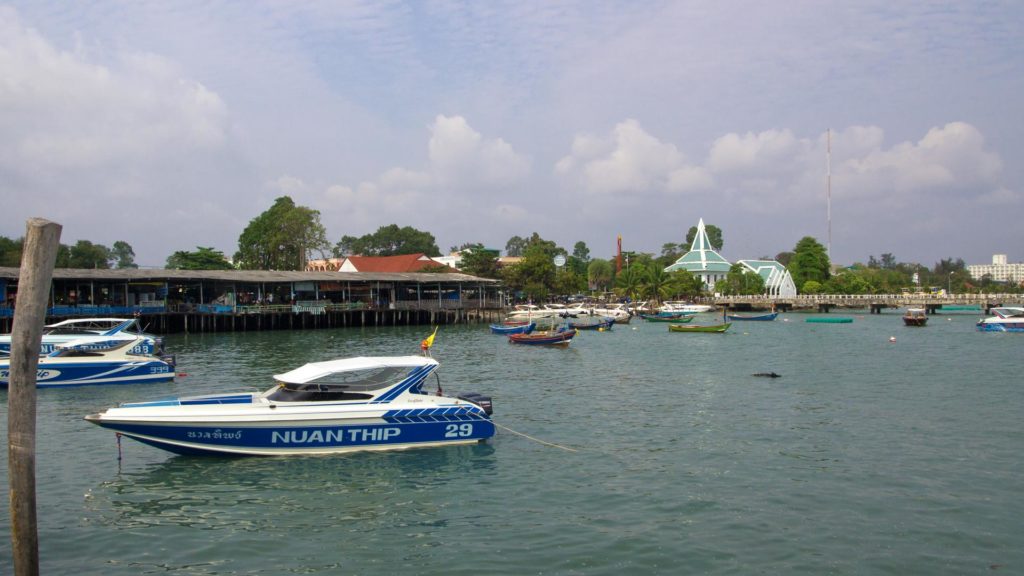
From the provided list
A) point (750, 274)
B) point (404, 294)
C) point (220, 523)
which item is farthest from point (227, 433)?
point (750, 274)

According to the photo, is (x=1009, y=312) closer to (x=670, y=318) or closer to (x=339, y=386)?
(x=670, y=318)

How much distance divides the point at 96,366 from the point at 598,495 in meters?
21.1

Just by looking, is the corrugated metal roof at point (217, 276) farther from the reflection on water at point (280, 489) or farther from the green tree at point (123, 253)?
the green tree at point (123, 253)

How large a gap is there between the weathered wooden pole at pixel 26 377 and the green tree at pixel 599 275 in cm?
10844

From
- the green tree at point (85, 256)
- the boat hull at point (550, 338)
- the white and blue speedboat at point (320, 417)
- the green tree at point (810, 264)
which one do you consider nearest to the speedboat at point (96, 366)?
the white and blue speedboat at point (320, 417)

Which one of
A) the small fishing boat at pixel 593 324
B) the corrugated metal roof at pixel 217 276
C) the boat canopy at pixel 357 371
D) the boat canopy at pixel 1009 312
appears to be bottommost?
the small fishing boat at pixel 593 324

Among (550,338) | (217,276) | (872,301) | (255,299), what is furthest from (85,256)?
(872,301)

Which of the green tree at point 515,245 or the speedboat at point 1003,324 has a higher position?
the green tree at point 515,245

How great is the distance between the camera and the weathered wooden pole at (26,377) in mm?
7371

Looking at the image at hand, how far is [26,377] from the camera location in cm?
743

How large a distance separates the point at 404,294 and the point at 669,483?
60744 mm

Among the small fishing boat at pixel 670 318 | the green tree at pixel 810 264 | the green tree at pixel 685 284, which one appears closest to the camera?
the small fishing boat at pixel 670 318

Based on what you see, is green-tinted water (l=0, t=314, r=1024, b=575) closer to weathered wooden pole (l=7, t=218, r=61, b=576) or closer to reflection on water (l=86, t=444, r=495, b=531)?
reflection on water (l=86, t=444, r=495, b=531)

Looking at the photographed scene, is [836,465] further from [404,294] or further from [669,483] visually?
[404,294]
